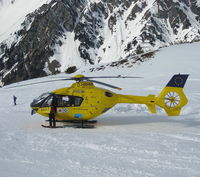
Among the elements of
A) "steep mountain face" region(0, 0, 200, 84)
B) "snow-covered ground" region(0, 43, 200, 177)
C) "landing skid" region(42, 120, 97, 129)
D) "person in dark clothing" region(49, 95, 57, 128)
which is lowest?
"snow-covered ground" region(0, 43, 200, 177)

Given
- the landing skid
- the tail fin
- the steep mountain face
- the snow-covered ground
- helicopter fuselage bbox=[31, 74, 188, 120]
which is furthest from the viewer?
the steep mountain face

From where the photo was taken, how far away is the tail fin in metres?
12.1

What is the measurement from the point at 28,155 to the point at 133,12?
193 metres

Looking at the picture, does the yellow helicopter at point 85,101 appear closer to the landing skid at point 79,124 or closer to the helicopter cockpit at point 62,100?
the helicopter cockpit at point 62,100

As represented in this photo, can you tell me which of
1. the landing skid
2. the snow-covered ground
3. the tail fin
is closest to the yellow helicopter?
the tail fin

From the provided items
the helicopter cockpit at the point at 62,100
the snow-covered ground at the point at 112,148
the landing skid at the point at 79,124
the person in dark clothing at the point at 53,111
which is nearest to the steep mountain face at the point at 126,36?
the landing skid at the point at 79,124

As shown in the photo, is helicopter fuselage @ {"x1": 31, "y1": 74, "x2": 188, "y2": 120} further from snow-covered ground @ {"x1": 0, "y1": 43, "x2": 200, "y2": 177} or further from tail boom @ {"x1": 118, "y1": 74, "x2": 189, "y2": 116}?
snow-covered ground @ {"x1": 0, "y1": 43, "x2": 200, "y2": 177}

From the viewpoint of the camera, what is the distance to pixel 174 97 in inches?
487

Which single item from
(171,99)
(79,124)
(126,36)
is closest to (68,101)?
(79,124)

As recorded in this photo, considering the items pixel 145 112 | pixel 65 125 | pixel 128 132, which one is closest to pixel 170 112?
pixel 128 132

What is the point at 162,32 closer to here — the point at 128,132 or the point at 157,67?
the point at 157,67

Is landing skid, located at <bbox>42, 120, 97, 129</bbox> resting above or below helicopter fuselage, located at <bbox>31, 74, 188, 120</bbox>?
below

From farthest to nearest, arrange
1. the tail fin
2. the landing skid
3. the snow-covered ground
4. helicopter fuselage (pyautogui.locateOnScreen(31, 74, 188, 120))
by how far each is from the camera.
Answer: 1. the landing skid
2. helicopter fuselage (pyautogui.locateOnScreen(31, 74, 188, 120))
3. the tail fin
4. the snow-covered ground

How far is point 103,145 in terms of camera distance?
9.05 m
